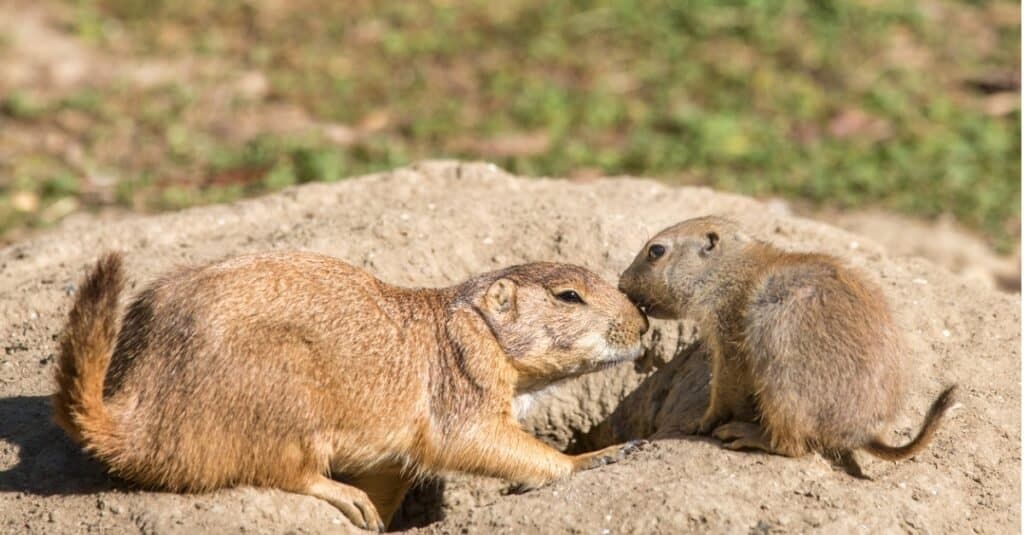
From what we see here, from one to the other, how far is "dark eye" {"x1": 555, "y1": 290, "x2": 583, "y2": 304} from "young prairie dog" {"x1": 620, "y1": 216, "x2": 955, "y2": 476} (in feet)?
1.65

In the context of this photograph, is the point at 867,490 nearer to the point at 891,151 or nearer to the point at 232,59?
the point at 891,151

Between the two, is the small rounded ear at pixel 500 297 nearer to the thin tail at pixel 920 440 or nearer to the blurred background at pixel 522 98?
the thin tail at pixel 920 440

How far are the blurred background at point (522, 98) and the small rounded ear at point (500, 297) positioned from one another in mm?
4600

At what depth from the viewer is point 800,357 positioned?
4.72 m

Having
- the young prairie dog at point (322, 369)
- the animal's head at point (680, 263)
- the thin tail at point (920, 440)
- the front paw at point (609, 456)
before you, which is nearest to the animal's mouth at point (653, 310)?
the animal's head at point (680, 263)

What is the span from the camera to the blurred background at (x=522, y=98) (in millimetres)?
9875

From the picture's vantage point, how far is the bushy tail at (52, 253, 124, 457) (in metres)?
4.43

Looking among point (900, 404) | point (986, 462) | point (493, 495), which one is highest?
point (900, 404)

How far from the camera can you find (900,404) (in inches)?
190

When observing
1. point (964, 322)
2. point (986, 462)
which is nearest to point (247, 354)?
point (986, 462)

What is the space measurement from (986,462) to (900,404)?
601mm

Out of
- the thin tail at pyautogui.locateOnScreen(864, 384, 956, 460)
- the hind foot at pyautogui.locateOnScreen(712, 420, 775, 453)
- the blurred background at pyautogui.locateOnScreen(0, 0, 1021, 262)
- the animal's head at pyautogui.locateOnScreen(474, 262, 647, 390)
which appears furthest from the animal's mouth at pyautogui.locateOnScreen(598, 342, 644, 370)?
the blurred background at pyautogui.locateOnScreen(0, 0, 1021, 262)

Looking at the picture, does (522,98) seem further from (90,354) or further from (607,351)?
(90,354)

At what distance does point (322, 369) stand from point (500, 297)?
0.86 metres
